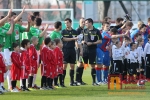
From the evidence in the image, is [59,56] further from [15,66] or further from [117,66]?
[117,66]

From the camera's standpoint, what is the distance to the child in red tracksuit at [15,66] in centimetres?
1952

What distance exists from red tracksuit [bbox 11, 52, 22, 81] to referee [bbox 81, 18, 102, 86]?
3406 millimetres

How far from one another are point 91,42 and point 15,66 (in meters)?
3.56

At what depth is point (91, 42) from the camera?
22344 millimetres

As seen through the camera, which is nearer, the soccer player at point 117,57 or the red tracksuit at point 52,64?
the red tracksuit at point 52,64

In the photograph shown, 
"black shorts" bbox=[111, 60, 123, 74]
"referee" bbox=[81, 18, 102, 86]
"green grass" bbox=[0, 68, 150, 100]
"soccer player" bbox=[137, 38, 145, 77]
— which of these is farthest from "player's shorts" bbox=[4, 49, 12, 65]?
"soccer player" bbox=[137, 38, 145, 77]

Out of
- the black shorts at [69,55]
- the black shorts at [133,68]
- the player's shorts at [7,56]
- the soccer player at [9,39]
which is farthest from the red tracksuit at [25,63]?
the black shorts at [133,68]

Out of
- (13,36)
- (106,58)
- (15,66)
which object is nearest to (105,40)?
(106,58)

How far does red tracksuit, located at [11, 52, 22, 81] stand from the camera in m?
19.5

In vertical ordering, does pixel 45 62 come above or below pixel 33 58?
below

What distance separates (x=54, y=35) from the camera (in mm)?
21984

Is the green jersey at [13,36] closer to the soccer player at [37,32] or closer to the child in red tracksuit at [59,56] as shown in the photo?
the soccer player at [37,32]

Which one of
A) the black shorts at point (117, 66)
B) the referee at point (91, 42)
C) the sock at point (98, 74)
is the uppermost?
the referee at point (91, 42)

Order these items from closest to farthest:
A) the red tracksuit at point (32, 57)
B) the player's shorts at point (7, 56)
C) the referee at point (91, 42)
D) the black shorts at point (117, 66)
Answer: the player's shorts at point (7, 56) < the red tracksuit at point (32, 57) < the referee at point (91, 42) < the black shorts at point (117, 66)
